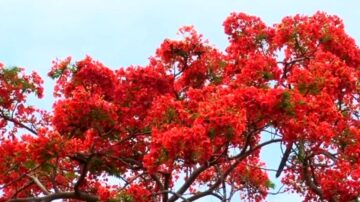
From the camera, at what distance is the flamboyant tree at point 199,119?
12.5m

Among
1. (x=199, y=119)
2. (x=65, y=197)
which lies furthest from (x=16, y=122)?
(x=199, y=119)

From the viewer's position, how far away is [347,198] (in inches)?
530

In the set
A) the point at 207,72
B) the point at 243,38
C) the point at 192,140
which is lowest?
the point at 192,140

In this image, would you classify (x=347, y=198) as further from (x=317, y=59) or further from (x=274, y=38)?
(x=274, y=38)

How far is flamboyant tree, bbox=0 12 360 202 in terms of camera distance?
12523mm

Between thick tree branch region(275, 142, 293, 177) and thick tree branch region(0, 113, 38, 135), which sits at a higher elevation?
thick tree branch region(0, 113, 38, 135)

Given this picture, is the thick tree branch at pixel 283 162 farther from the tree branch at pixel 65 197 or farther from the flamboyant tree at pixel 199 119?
the tree branch at pixel 65 197

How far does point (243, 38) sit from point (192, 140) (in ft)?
21.3

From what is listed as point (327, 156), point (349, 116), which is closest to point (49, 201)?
point (327, 156)

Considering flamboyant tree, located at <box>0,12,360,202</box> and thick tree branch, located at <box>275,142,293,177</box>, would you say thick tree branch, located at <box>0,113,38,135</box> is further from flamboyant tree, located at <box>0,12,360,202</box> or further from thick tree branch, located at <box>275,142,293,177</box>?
thick tree branch, located at <box>275,142,293,177</box>

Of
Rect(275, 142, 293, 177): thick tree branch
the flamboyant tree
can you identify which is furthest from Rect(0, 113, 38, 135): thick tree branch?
Rect(275, 142, 293, 177): thick tree branch

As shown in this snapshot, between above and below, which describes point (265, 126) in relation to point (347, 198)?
above

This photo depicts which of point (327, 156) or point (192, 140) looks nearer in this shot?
point (192, 140)

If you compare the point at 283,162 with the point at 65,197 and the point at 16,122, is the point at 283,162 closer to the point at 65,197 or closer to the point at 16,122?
the point at 65,197
